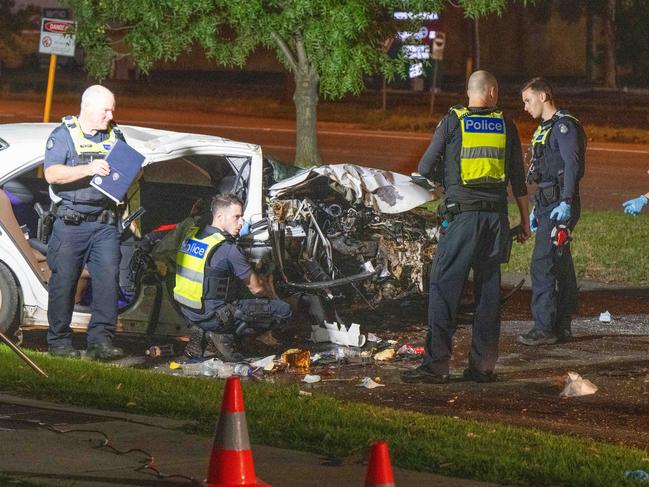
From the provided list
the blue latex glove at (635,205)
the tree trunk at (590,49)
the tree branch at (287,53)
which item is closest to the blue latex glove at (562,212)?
the blue latex glove at (635,205)

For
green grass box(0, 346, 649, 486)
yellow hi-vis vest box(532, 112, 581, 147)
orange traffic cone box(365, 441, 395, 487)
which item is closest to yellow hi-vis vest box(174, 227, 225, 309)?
green grass box(0, 346, 649, 486)

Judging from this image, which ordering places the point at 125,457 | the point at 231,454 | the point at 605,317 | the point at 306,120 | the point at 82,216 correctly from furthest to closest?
the point at 306,120 → the point at 605,317 → the point at 82,216 → the point at 125,457 → the point at 231,454

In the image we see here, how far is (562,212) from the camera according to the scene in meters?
9.78

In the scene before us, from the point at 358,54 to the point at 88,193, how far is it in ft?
23.6

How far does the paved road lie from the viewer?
22031mm

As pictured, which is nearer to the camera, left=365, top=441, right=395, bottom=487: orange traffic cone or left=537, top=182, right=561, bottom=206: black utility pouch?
left=365, top=441, right=395, bottom=487: orange traffic cone

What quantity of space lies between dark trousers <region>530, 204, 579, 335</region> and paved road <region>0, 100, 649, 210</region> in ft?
30.3

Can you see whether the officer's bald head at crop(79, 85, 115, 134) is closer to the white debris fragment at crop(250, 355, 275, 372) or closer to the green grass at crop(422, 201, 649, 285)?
the white debris fragment at crop(250, 355, 275, 372)

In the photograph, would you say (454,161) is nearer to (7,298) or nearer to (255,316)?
(255,316)

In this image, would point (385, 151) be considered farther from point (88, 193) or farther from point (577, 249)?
point (88, 193)

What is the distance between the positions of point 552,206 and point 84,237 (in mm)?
3282

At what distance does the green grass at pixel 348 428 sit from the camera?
6.23m

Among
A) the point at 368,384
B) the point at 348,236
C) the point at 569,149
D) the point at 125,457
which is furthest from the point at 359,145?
the point at 125,457

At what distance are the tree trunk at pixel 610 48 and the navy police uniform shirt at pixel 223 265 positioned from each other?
4850cm
